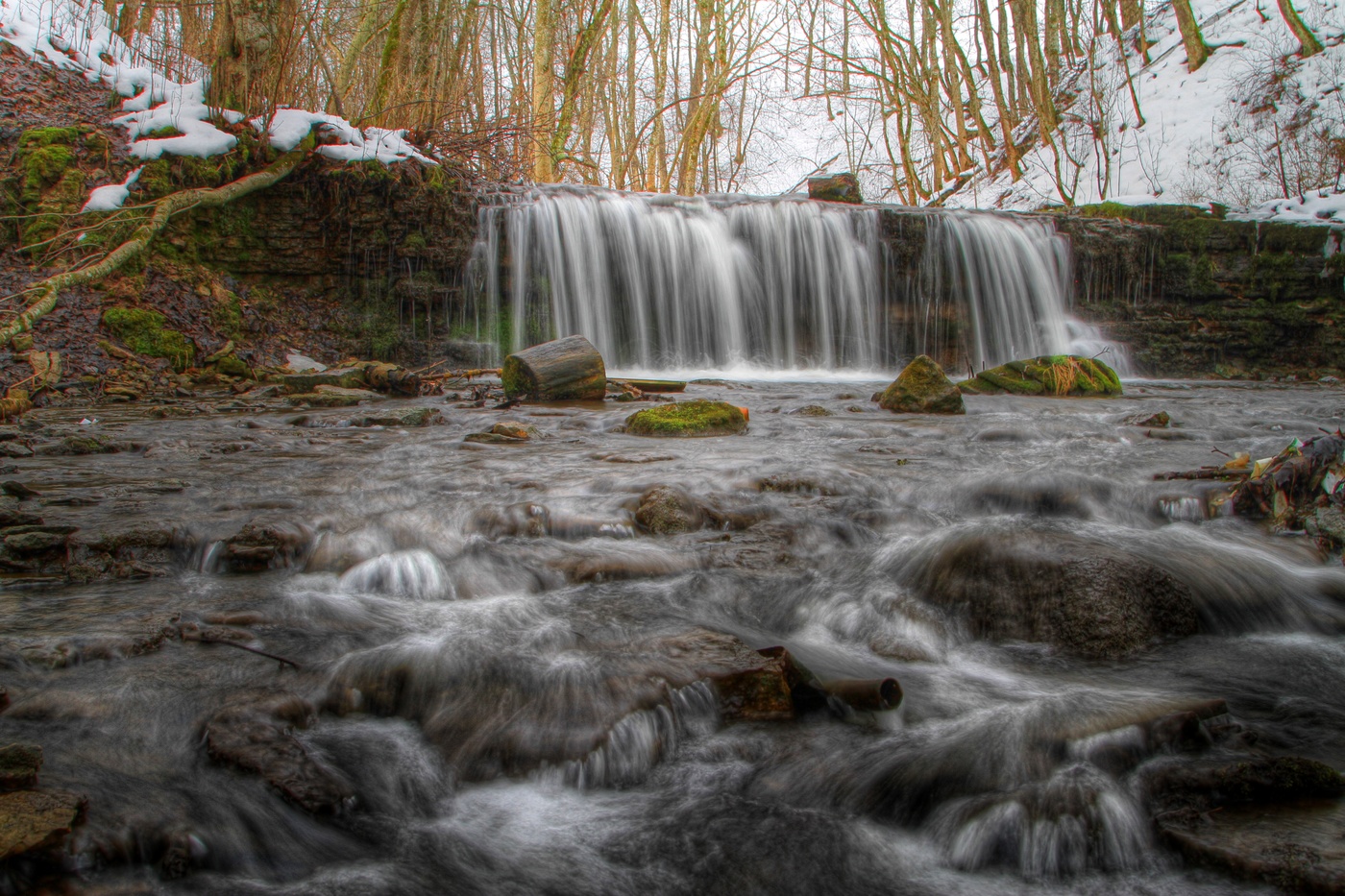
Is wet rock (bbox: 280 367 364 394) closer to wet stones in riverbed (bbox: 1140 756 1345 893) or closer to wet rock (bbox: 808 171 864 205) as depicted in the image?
wet stones in riverbed (bbox: 1140 756 1345 893)

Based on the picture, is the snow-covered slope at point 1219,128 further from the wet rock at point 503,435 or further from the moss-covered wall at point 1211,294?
the wet rock at point 503,435

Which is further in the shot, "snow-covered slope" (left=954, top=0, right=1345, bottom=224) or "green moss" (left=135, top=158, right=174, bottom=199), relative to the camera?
"snow-covered slope" (left=954, top=0, right=1345, bottom=224)

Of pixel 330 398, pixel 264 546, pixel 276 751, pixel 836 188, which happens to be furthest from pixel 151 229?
pixel 836 188

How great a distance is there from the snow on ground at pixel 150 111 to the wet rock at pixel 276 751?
8493 mm

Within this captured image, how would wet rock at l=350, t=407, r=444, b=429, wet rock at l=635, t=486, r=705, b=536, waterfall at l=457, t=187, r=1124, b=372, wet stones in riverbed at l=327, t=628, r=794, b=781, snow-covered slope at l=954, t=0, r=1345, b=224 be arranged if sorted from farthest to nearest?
snow-covered slope at l=954, t=0, r=1345, b=224, waterfall at l=457, t=187, r=1124, b=372, wet rock at l=350, t=407, r=444, b=429, wet rock at l=635, t=486, r=705, b=536, wet stones in riverbed at l=327, t=628, r=794, b=781

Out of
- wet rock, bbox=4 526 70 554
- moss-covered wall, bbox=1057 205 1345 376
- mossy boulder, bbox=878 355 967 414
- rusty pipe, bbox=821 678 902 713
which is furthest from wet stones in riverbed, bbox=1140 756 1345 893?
moss-covered wall, bbox=1057 205 1345 376

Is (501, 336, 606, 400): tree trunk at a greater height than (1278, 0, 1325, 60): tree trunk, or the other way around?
(1278, 0, 1325, 60): tree trunk

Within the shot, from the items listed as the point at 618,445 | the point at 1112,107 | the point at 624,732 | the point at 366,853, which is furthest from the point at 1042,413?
the point at 1112,107

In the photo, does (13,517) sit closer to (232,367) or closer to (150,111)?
(232,367)

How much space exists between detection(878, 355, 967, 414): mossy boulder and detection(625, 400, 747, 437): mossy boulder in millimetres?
2023

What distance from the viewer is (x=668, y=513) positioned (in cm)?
373

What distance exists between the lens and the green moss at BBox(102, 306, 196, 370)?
27.1 ft

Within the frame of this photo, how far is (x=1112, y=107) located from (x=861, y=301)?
41.7ft

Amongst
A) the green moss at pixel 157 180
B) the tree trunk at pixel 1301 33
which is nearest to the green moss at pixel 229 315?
the green moss at pixel 157 180
